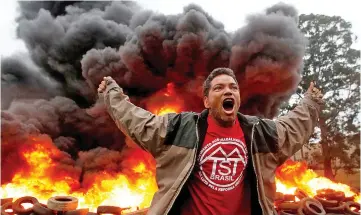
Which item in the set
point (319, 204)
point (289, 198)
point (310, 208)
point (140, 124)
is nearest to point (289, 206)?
point (310, 208)

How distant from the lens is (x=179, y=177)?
8.77ft

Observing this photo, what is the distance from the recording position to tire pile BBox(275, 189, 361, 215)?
32.1ft

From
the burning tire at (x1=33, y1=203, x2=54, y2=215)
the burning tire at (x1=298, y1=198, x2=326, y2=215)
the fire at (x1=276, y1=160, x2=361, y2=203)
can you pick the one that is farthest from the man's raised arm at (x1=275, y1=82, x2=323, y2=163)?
the fire at (x1=276, y1=160, x2=361, y2=203)

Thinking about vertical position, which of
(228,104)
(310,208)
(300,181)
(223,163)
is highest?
(300,181)

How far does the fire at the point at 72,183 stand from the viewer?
12.7m

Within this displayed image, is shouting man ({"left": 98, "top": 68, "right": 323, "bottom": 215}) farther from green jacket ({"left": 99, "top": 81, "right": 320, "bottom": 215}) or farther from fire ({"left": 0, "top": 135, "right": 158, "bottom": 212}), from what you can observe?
fire ({"left": 0, "top": 135, "right": 158, "bottom": 212})

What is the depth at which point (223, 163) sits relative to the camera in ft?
9.12

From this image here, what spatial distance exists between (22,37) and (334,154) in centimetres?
2189

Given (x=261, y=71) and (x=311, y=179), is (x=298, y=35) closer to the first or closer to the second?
(x=261, y=71)

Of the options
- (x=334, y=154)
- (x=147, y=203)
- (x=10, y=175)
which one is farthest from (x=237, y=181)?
(x=334, y=154)

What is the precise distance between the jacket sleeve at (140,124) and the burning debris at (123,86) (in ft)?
32.0

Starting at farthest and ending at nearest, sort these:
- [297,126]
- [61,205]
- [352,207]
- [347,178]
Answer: [347,178], [352,207], [61,205], [297,126]

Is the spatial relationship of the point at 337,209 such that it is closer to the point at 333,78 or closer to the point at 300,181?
the point at 300,181

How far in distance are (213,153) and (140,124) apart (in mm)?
647
